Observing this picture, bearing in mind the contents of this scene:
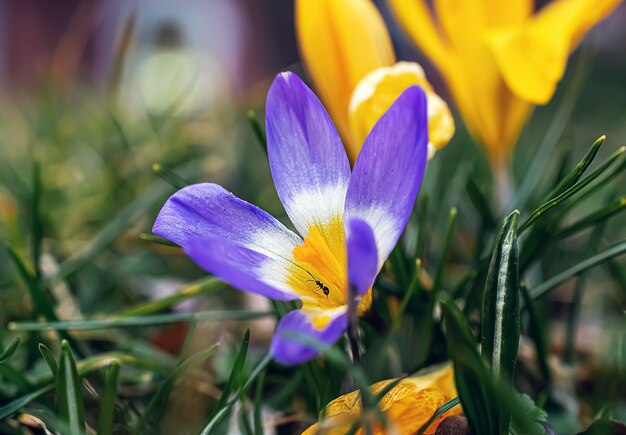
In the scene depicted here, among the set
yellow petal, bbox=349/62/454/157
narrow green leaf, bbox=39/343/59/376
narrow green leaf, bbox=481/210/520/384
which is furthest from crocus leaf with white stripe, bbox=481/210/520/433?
narrow green leaf, bbox=39/343/59/376

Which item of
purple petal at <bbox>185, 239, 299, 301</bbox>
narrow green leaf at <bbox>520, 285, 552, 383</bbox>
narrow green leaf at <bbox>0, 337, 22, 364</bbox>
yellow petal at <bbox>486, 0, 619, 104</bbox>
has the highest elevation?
yellow petal at <bbox>486, 0, 619, 104</bbox>

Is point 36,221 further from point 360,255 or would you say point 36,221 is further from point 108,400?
point 360,255

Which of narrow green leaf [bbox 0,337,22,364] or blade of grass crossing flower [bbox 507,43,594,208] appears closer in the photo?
narrow green leaf [bbox 0,337,22,364]

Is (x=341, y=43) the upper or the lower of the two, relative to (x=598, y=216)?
upper

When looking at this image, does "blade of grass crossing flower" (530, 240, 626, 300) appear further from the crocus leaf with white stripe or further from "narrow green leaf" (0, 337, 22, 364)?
"narrow green leaf" (0, 337, 22, 364)

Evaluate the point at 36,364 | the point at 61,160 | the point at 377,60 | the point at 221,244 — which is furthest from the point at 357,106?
the point at 61,160

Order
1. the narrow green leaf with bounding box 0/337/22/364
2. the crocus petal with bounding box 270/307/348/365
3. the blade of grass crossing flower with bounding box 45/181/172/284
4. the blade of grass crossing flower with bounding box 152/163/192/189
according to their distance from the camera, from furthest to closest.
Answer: the blade of grass crossing flower with bounding box 45/181/172/284
the blade of grass crossing flower with bounding box 152/163/192/189
the narrow green leaf with bounding box 0/337/22/364
the crocus petal with bounding box 270/307/348/365

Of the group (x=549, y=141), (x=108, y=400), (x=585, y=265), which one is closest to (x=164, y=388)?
(x=108, y=400)
